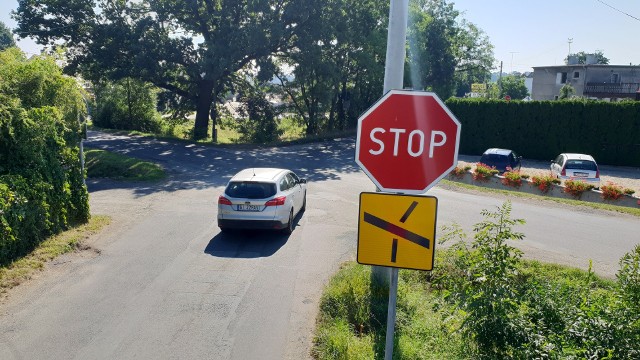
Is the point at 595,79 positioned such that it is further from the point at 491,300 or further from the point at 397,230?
the point at 397,230

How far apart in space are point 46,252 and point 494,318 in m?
8.69

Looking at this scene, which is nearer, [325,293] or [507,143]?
[325,293]

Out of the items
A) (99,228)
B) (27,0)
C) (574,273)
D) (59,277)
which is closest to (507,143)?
(574,273)

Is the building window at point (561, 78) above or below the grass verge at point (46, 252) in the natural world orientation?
above

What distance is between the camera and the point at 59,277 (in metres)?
9.08

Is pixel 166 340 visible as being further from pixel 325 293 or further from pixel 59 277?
pixel 59 277

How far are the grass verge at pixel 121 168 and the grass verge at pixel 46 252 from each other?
7.53 meters

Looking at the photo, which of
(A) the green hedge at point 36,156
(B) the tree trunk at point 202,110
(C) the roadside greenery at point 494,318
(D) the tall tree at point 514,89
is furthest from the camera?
(D) the tall tree at point 514,89

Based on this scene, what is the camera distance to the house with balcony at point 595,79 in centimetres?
4866

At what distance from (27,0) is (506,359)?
31.9 metres

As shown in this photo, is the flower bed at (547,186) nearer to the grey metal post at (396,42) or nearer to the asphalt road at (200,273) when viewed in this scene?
the asphalt road at (200,273)

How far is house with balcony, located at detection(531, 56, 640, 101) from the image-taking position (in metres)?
48.7

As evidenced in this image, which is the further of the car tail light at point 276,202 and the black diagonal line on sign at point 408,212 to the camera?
the car tail light at point 276,202

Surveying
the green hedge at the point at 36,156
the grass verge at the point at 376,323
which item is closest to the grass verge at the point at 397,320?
the grass verge at the point at 376,323
